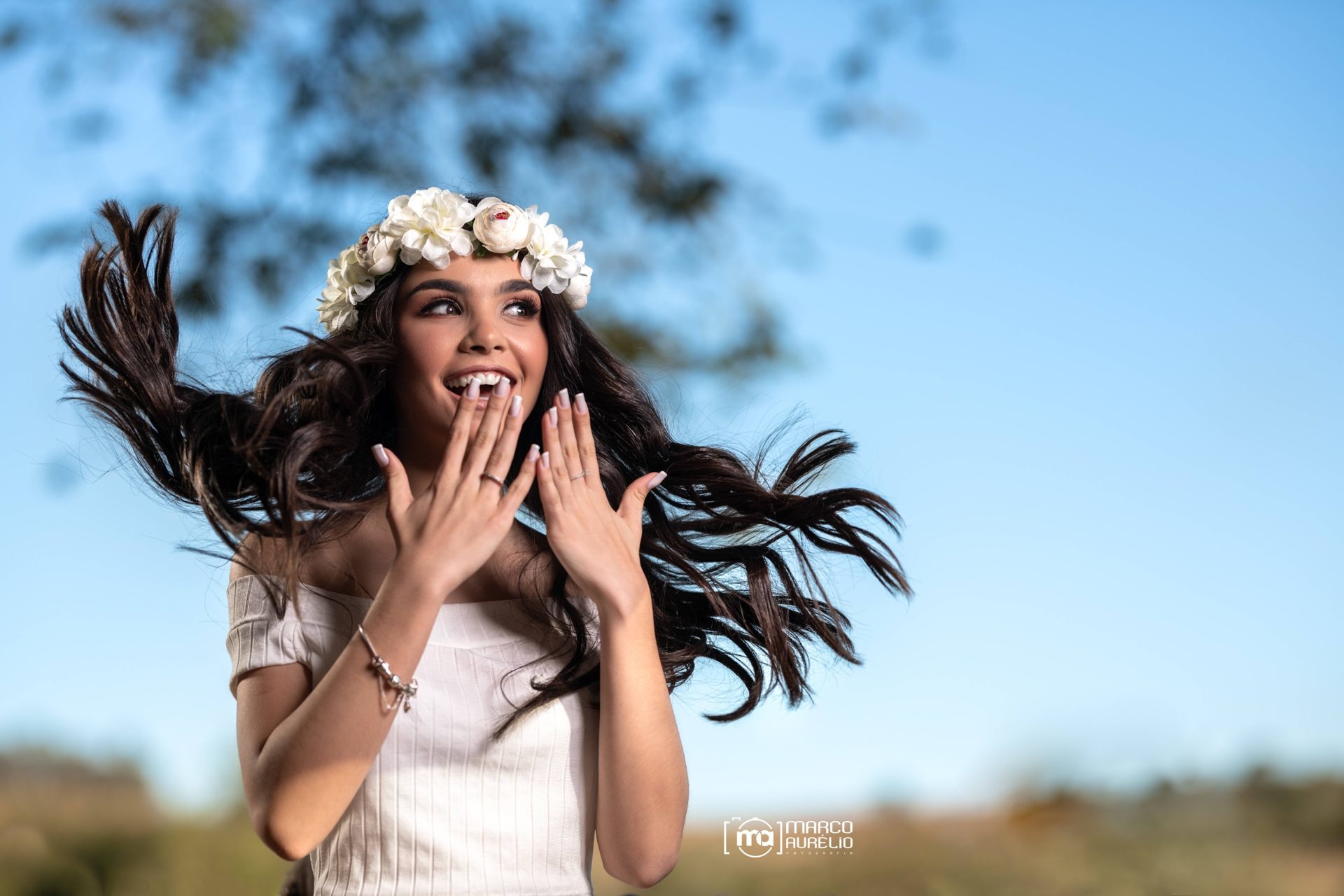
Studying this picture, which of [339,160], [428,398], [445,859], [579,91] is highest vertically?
[579,91]

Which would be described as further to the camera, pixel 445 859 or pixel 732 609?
pixel 732 609

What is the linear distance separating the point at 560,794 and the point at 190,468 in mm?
751

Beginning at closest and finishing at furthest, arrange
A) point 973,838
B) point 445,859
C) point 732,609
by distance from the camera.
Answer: point 445,859 → point 732,609 → point 973,838

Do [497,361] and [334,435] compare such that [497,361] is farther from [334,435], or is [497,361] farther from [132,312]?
[132,312]

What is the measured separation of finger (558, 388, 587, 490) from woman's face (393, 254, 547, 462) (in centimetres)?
6

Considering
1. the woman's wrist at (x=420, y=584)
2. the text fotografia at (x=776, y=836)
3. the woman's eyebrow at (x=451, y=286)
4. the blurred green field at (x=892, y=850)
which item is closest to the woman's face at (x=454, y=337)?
the woman's eyebrow at (x=451, y=286)

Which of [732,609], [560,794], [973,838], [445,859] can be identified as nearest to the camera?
[445,859]

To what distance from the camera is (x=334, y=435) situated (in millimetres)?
1892

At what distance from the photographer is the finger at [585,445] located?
1.86 meters

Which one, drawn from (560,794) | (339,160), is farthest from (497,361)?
(339,160)

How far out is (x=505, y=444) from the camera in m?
1.74

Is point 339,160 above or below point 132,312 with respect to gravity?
above

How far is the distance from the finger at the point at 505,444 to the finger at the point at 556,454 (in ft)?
0.20

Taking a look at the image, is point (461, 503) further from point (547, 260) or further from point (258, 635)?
point (547, 260)
